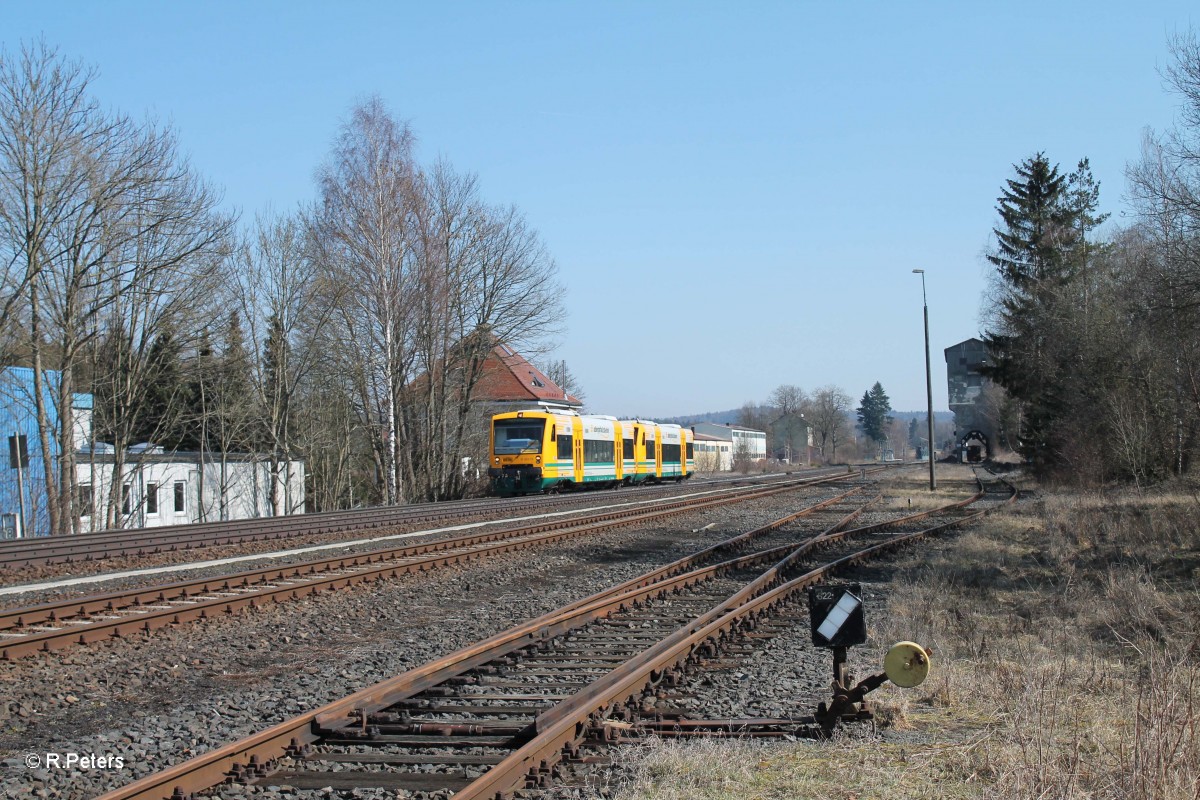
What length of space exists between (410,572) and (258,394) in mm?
28965

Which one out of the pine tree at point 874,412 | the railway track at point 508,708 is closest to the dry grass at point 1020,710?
the railway track at point 508,708

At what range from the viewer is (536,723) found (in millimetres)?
5664

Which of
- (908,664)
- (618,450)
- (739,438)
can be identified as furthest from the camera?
(739,438)

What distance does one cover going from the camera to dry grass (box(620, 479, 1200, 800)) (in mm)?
4574

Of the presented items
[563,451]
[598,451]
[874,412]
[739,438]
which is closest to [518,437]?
[563,451]

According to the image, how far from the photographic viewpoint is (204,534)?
63.7 feet

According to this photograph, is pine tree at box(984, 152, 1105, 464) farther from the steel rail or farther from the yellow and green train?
the steel rail

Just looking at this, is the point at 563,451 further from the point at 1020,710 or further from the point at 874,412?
the point at 874,412

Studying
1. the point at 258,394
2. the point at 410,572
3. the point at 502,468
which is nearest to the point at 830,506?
the point at 502,468

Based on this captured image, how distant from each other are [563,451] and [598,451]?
175 inches

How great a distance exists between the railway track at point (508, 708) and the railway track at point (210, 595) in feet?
12.3

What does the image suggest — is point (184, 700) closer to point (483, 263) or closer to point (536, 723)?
point (536, 723)

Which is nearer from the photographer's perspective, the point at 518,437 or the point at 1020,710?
the point at 1020,710

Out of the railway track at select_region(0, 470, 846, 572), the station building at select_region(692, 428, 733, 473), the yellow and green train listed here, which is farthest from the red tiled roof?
the railway track at select_region(0, 470, 846, 572)
